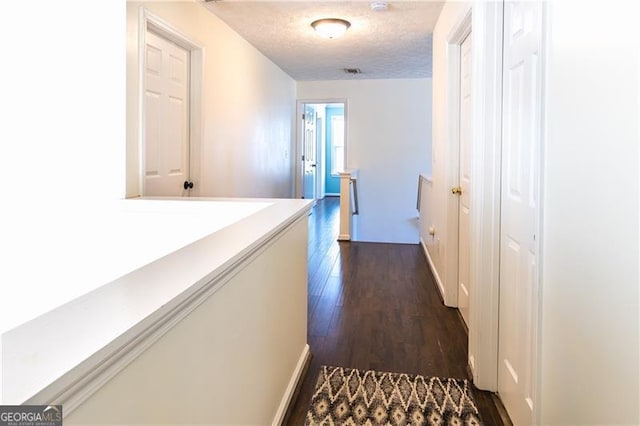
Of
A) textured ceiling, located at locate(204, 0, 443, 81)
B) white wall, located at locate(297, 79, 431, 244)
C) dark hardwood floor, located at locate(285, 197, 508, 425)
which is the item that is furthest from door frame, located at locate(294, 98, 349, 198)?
dark hardwood floor, located at locate(285, 197, 508, 425)

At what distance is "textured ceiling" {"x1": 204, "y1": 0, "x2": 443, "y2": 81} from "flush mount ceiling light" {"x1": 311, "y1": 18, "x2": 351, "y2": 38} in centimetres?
6

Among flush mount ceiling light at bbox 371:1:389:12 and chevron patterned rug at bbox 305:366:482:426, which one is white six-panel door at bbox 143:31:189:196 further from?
chevron patterned rug at bbox 305:366:482:426

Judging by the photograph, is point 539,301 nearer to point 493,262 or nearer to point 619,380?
point 619,380

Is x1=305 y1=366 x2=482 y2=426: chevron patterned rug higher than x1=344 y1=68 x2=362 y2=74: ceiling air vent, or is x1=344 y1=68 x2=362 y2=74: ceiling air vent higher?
x1=344 y1=68 x2=362 y2=74: ceiling air vent

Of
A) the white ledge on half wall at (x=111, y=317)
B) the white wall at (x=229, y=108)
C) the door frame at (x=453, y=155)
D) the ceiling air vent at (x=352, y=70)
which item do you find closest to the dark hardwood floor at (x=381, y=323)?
the door frame at (x=453, y=155)

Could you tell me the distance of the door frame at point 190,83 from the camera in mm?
2617

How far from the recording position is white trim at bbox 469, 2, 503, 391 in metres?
1.99

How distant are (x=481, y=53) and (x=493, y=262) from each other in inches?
37.6

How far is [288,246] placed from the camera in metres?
1.92

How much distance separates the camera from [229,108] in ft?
13.4

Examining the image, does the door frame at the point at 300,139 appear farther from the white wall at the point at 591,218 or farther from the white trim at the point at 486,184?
the white wall at the point at 591,218

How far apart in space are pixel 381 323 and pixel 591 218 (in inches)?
81.3

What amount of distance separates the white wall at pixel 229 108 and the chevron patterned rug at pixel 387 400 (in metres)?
1.60

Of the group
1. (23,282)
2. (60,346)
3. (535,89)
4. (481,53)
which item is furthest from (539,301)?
(23,282)
